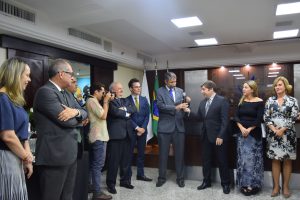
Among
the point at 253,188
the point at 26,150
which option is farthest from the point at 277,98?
the point at 26,150

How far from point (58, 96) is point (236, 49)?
15.9 feet

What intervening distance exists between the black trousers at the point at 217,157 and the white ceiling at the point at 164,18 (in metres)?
1.68

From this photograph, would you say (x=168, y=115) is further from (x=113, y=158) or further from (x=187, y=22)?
(x=187, y=22)

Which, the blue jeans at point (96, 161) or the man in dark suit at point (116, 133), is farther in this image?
the man in dark suit at point (116, 133)

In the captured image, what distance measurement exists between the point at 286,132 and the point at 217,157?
0.88 meters

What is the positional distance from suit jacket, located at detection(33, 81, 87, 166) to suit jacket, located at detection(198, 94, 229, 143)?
6.62 feet

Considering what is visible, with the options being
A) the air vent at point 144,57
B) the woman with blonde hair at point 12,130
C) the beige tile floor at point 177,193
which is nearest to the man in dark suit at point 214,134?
the beige tile floor at point 177,193

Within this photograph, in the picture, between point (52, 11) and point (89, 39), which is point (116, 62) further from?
point (52, 11)

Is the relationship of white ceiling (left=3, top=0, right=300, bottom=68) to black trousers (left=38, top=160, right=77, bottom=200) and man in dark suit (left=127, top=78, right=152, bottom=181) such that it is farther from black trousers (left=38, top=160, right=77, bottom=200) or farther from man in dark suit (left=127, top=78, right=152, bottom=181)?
black trousers (left=38, top=160, right=77, bottom=200)

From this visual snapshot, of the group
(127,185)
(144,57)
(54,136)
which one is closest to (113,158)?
(127,185)

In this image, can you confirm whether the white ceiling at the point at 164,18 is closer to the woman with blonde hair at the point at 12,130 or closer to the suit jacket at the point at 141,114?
the suit jacket at the point at 141,114

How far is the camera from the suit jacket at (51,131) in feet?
5.90

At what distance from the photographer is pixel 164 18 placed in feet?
11.8

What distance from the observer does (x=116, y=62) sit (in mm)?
5438
